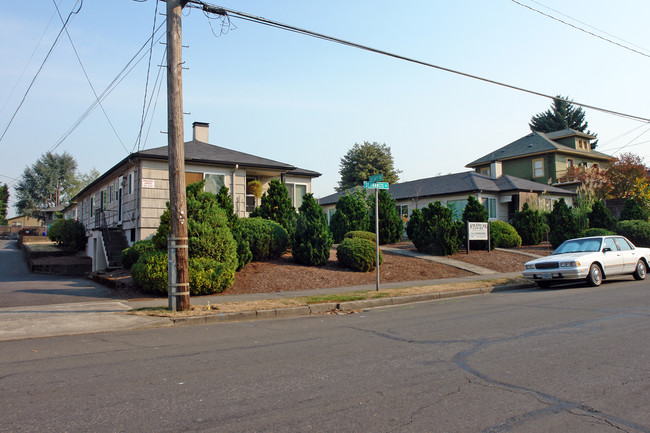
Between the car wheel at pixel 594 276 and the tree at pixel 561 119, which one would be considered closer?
the car wheel at pixel 594 276

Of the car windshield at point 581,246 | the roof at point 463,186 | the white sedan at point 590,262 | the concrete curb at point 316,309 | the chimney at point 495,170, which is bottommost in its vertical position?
the concrete curb at point 316,309

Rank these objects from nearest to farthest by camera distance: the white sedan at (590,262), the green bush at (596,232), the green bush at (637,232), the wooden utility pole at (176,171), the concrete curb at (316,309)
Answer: the concrete curb at (316,309) → the wooden utility pole at (176,171) → the white sedan at (590,262) → the green bush at (596,232) → the green bush at (637,232)

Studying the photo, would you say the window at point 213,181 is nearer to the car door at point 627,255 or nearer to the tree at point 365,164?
the car door at point 627,255

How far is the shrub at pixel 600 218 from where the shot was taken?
26.8 metres

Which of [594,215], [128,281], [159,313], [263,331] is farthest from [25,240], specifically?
[594,215]

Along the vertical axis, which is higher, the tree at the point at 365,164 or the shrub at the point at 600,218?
the tree at the point at 365,164

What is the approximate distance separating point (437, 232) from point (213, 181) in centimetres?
1058

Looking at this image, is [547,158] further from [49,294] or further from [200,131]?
[49,294]

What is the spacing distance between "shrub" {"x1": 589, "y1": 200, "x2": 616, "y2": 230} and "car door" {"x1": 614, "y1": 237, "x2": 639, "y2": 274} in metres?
13.1

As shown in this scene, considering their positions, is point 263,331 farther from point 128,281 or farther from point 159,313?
point 128,281

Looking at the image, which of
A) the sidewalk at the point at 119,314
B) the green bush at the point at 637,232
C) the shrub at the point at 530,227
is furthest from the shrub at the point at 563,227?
the sidewalk at the point at 119,314

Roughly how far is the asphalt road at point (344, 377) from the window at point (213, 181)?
1319 centimetres

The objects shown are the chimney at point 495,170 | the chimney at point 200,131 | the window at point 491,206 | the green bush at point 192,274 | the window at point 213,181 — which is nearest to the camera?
the green bush at point 192,274

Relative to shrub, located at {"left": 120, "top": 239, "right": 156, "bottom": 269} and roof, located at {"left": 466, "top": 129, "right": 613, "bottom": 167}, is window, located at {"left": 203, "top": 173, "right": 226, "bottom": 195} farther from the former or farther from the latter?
roof, located at {"left": 466, "top": 129, "right": 613, "bottom": 167}
